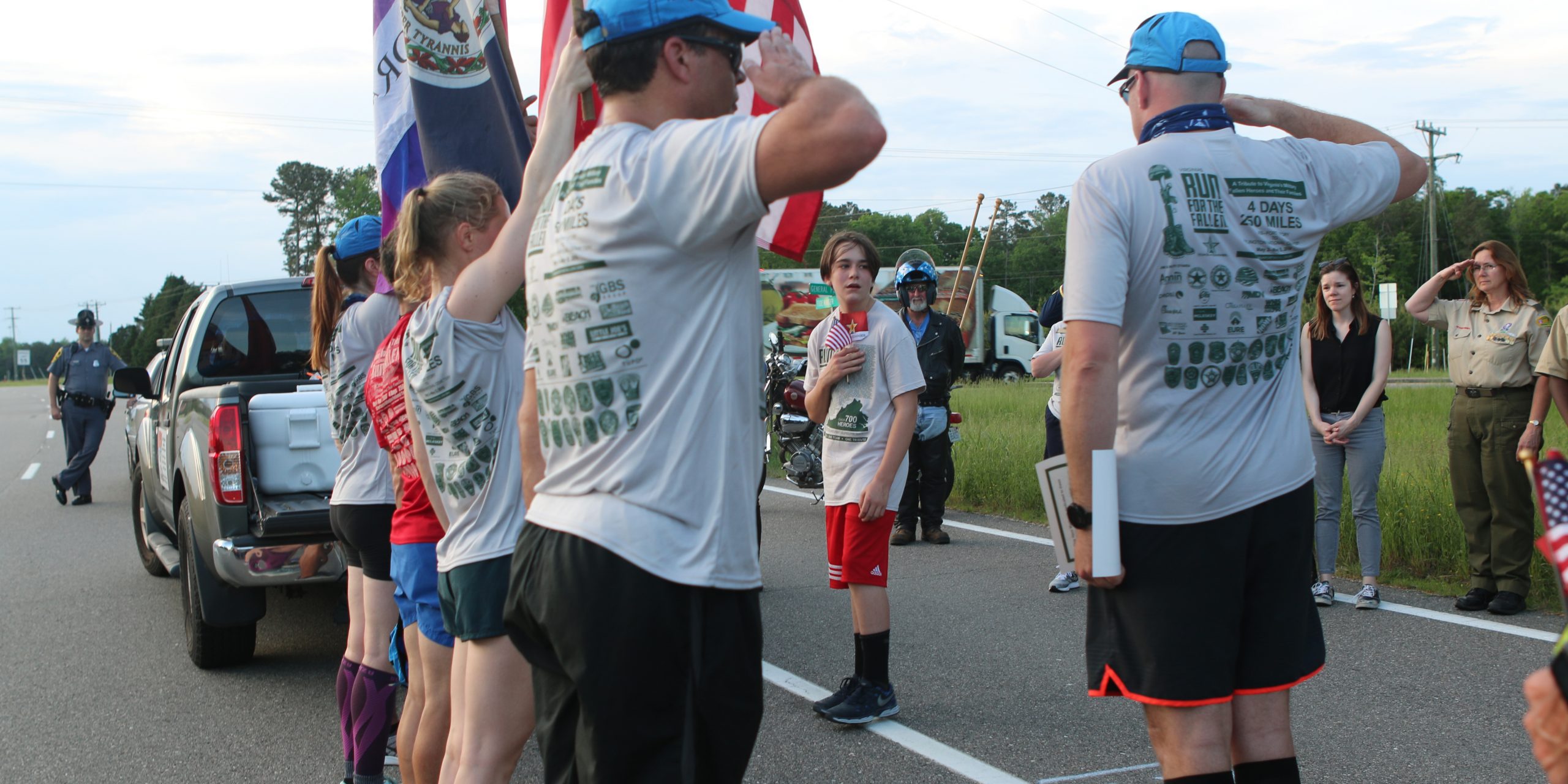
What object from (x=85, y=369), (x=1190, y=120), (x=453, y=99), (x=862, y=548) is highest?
(x=453, y=99)

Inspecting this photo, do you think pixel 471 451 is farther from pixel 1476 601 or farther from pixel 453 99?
pixel 1476 601

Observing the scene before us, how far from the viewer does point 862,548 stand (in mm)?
4605

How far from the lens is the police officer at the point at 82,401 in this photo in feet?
43.8

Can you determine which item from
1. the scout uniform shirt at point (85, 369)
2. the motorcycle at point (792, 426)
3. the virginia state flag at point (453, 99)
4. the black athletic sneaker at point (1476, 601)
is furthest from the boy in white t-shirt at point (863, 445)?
the scout uniform shirt at point (85, 369)

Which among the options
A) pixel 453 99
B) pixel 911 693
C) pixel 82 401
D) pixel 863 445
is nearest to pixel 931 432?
pixel 911 693

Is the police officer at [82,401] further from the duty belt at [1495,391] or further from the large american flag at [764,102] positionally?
the duty belt at [1495,391]

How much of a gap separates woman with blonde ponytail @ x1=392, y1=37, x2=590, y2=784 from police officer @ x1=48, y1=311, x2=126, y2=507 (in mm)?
12024

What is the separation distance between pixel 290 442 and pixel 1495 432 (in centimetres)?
618

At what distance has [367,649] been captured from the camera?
3785 millimetres

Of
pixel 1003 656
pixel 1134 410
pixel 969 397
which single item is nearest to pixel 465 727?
pixel 1134 410

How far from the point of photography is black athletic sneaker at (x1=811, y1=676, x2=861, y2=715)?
4688 mm

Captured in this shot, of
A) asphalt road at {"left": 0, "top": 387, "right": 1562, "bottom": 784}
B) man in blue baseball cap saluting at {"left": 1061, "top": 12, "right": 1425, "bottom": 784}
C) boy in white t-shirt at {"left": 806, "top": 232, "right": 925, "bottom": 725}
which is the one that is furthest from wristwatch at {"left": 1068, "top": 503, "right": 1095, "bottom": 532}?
boy in white t-shirt at {"left": 806, "top": 232, "right": 925, "bottom": 725}

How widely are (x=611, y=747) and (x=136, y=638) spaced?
598cm

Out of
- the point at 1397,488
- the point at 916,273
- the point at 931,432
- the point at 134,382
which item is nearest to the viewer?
the point at 134,382
